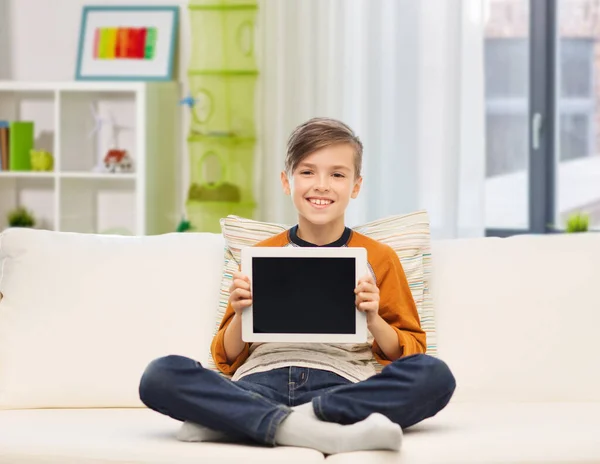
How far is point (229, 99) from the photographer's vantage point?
3762 millimetres

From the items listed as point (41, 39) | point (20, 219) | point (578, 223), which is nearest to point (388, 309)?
point (578, 223)

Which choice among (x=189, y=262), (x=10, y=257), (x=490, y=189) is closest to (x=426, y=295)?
(x=189, y=262)

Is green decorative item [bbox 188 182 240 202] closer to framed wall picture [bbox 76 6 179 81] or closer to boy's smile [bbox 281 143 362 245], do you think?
framed wall picture [bbox 76 6 179 81]

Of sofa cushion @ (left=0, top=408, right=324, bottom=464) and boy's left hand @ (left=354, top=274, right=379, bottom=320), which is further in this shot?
boy's left hand @ (left=354, top=274, right=379, bottom=320)

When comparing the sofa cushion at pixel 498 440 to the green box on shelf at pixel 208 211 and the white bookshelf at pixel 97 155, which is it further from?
the white bookshelf at pixel 97 155

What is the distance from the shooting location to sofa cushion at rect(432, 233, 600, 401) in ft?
6.55

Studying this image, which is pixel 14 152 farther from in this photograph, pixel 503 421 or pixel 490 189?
pixel 503 421

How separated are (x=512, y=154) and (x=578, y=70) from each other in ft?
1.42

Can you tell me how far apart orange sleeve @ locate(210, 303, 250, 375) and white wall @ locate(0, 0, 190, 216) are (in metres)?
2.14

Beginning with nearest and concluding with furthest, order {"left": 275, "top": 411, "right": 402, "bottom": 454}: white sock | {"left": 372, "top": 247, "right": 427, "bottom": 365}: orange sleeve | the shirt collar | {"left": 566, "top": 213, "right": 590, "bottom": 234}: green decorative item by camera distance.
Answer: {"left": 275, "top": 411, "right": 402, "bottom": 454}: white sock → {"left": 372, "top": 247, "right": 427, "bottom": 365}: orange sleeve → the shirt collar → {"left": 566, "top": 213, "right": 590, "bottom": 234}: green decorative item

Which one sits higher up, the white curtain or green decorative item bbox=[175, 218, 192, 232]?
the white curtain

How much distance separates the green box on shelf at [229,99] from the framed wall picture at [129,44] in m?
0.19

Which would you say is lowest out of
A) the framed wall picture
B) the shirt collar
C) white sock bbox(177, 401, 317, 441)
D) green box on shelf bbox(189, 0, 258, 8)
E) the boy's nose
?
white sock bbox(177, 401, 317, 441)

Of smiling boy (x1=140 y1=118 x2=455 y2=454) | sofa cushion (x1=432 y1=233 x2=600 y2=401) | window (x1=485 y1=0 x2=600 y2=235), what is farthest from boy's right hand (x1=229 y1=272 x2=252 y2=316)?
window (x1=485 y1=0 x2=600 y2=235)
